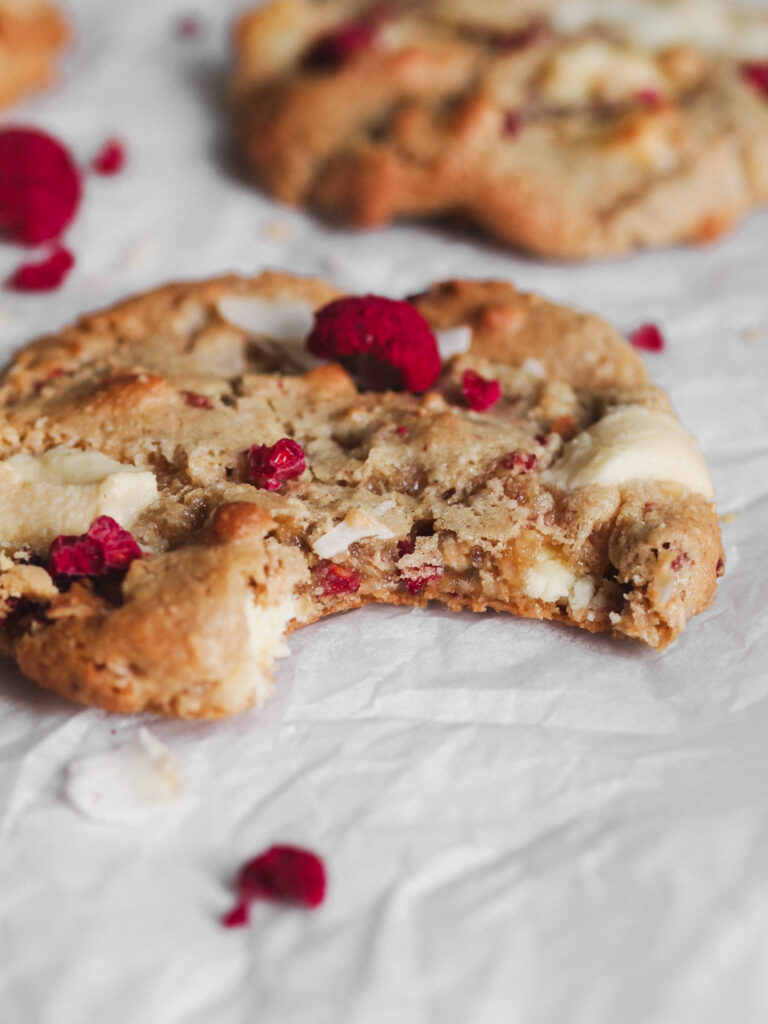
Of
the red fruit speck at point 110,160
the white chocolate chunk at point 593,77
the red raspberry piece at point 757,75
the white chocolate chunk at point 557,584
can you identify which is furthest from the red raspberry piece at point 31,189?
the red raspberry piece at point 757,75

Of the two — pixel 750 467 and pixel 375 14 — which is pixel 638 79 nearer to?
pixel 375 14

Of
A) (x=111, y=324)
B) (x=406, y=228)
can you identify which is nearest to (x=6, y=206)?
(x=111, y=324)

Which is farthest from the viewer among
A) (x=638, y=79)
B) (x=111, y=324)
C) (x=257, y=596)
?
(x=638, y=79)

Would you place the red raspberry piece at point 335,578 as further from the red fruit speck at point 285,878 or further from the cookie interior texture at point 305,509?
the red fruit speck at point 285,878

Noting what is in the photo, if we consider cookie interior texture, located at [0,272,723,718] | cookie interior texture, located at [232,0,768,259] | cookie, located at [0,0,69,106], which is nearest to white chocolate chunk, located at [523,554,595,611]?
cookie interior texture, located at [0,272,723,718]

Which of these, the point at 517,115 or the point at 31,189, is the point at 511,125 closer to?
the point at 517,115

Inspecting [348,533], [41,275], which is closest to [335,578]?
[348,533]

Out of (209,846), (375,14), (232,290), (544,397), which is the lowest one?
(209,846)
